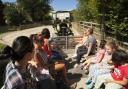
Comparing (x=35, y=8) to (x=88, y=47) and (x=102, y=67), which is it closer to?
(x=88, y=47)

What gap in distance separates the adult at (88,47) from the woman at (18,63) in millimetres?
6777

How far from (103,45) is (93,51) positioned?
60.5 inches

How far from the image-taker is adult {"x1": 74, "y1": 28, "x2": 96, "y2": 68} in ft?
33.6

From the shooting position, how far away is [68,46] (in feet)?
50.3

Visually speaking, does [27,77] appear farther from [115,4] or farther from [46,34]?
[115,4]

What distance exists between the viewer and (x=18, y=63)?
3436mm

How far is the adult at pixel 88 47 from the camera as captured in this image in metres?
10.2

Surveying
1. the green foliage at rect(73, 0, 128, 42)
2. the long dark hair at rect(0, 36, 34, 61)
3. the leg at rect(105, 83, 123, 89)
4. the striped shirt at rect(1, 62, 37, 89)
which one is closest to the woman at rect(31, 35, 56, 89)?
the leg at rect(105, 83, 123, 89)

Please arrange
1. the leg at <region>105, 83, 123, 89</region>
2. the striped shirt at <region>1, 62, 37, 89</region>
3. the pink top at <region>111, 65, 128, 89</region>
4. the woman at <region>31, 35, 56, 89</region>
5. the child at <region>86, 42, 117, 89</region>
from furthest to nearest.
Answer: the child at <region>86, 42, 117, 89</region>
the leg at <region>105, 83, 123, 89</region>
the pink top at <region>111, 65, 128, 89</region>
the woman at <region>31, 35, 56, 89</region>
the striped shirt at <region>1, 62, 37, 89</region>

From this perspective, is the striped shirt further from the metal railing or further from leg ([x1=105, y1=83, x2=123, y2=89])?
the metal railing

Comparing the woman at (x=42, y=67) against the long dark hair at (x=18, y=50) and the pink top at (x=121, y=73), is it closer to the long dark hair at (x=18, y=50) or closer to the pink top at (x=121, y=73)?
the pink top at (x=121, y=73)

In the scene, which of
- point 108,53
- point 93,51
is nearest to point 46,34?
point 108,53

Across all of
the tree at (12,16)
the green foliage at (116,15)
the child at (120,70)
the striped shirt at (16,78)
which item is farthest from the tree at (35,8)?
the striped shirt at (16,78)

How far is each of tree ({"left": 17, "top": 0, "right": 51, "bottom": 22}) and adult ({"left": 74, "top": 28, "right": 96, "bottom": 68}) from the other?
6550cm
